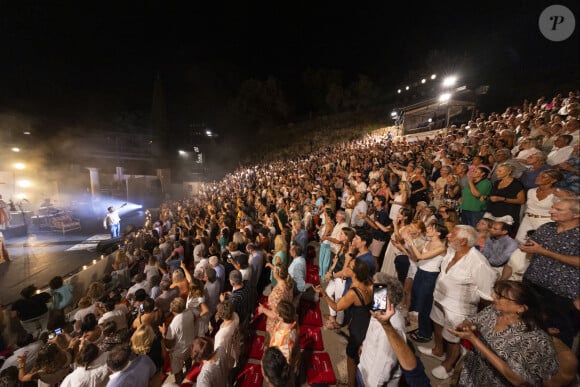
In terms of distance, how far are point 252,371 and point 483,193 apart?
4.61 m

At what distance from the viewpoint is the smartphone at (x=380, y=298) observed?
1.80m

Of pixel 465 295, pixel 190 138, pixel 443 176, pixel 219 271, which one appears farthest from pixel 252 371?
pixel 190 138

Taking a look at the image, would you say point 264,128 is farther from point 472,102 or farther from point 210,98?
point 472,102

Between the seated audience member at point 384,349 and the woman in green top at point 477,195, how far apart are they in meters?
3.12

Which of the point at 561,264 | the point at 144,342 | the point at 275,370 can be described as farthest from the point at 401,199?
the point at 144,342

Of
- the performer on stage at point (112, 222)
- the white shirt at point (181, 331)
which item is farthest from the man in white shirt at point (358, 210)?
the performer on stage at point (112, 222)

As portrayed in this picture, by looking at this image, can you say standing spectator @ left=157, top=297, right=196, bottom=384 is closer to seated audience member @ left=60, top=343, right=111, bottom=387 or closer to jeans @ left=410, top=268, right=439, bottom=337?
seated audience member @ left=60, top=343, right=111, bottom=387

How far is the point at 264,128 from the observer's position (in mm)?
38562

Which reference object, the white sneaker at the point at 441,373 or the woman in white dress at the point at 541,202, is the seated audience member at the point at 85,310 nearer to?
the white sneaker at the point at 441,373

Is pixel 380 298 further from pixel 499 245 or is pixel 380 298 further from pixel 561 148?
pixel 561 148

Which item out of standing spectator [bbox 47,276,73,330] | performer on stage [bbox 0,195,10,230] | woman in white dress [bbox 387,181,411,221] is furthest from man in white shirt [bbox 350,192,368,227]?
performer on stage [bbox 0,195,10,230]

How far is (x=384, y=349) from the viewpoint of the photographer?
1907 mm

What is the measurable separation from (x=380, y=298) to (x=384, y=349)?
460mm

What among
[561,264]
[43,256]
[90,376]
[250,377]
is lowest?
[250,377]
